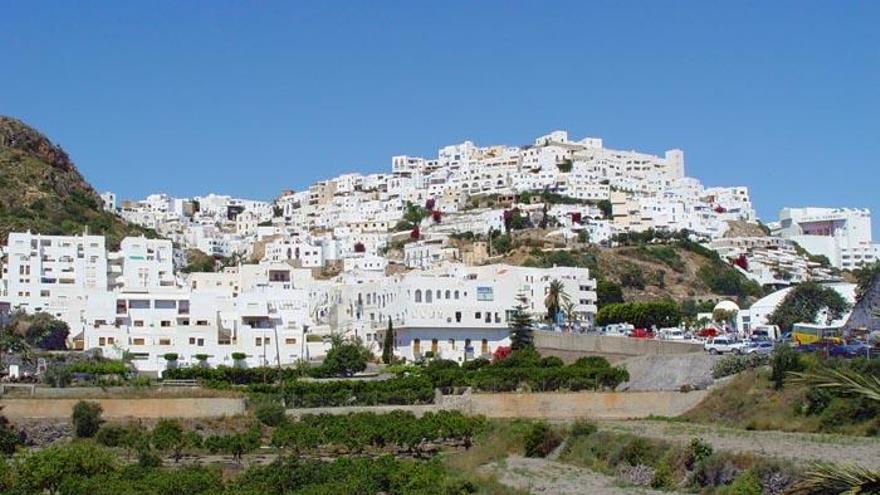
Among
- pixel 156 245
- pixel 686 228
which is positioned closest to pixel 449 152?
pixel 686 228

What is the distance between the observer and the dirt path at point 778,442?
2852 centimetres

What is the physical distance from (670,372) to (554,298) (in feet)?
78.1

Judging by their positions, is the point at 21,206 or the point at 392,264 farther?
the point at 392,264

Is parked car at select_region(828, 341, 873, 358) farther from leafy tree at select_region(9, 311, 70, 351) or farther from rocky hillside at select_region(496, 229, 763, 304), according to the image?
rocky hillside at select_region(496, 229, 763, 304)

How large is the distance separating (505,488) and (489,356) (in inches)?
1200

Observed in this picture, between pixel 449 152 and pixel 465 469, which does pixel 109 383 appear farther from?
pixel 449 152

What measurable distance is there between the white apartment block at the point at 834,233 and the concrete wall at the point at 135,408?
9339 cm

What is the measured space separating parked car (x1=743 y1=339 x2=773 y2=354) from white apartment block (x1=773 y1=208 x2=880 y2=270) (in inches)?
3061

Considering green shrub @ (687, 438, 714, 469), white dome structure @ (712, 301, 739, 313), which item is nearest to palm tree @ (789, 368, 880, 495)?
green shrub @ (687, 438, 714, 469)

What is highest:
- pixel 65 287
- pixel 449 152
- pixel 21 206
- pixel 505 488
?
pixel 449 152

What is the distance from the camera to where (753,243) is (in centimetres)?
12050

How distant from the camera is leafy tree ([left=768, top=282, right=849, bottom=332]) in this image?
72625 millimetres

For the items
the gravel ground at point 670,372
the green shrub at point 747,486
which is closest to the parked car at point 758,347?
the gravel ground at point 670,372

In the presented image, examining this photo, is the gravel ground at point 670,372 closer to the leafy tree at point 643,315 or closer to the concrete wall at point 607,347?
the concrete wall at point 607,347
